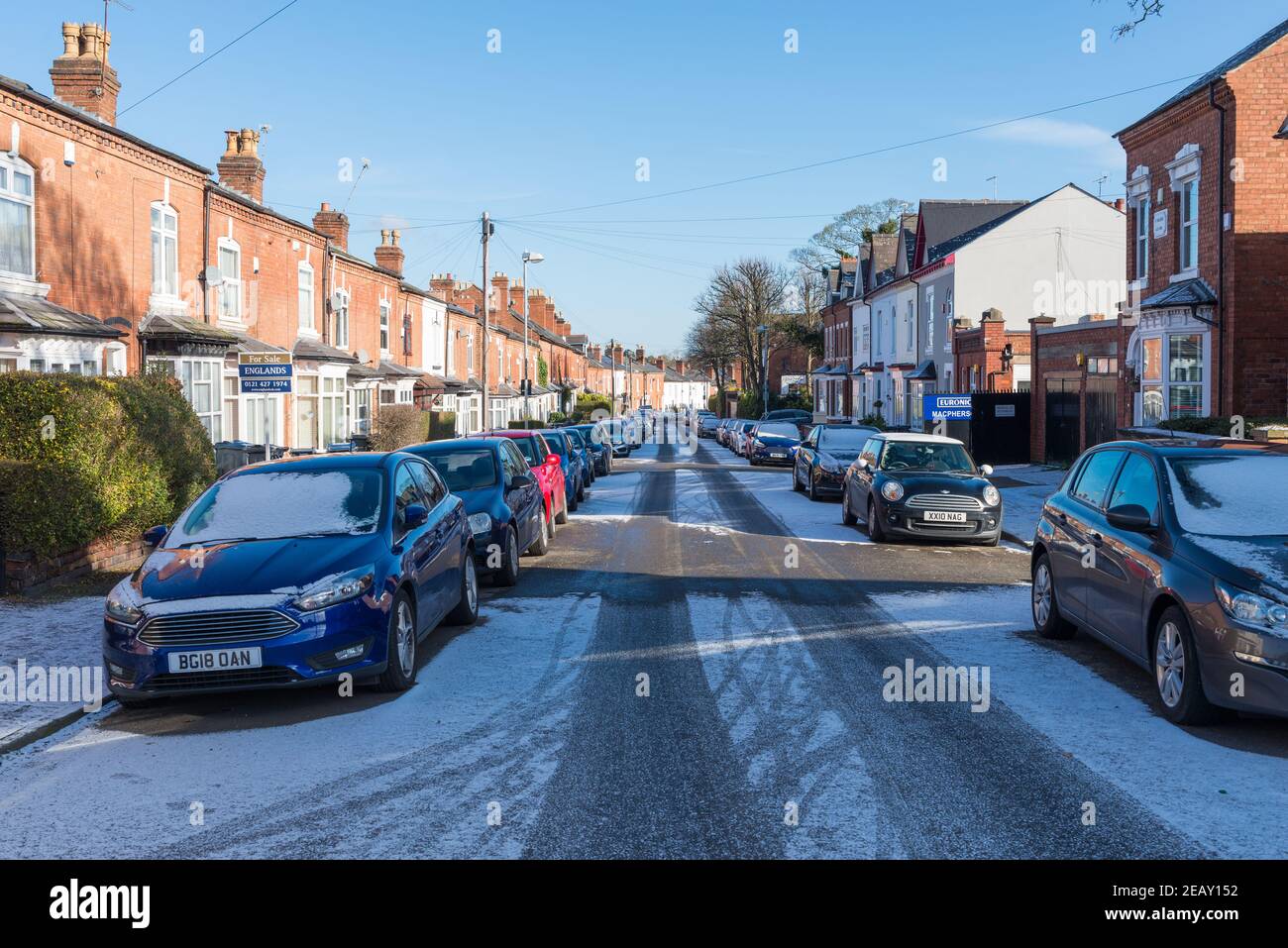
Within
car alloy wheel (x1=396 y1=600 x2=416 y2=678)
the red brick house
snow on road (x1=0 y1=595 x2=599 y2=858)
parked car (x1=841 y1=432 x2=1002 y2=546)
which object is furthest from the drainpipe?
car alloy wheel (x1=396 y1=600 x2=416 y2=678)

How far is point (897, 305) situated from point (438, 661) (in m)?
43.5

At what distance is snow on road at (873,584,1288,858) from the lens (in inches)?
198

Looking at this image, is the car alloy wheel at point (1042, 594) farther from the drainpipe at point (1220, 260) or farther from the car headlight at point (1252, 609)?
the drainpipe at point (1220, 260)

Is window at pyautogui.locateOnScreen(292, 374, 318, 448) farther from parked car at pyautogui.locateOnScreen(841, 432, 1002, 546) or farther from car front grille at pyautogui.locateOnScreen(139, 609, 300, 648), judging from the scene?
car front grille at pyautogui.locateOnScreen(139, 609, 300, 648)

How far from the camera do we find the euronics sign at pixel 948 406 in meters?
23.5

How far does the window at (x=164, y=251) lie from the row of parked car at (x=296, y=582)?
47.3ft

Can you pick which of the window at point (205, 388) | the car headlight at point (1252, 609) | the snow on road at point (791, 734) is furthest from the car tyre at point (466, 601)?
the window at point (205, 388)

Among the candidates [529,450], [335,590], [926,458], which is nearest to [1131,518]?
[335,590]

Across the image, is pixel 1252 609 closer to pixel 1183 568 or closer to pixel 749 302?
pixel 1183 568

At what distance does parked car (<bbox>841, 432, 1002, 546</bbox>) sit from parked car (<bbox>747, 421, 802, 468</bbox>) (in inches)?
805

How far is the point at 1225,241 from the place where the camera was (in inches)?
825

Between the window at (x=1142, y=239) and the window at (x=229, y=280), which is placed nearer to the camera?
the window at (x=1142, y=239)

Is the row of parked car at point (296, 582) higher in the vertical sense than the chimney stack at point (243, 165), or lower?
lower
